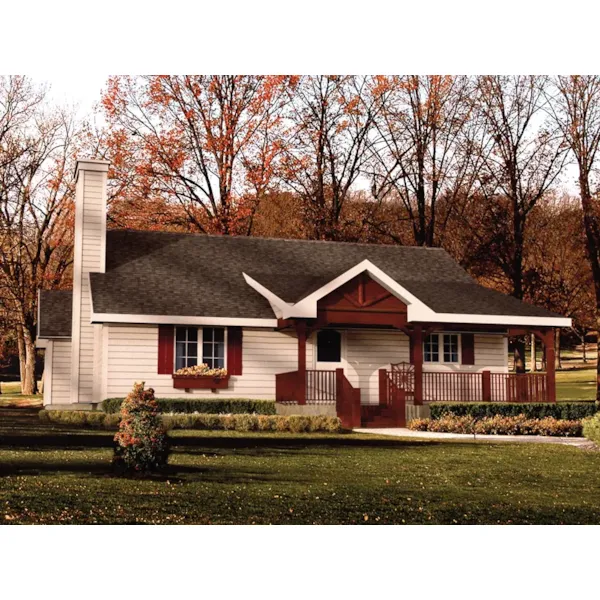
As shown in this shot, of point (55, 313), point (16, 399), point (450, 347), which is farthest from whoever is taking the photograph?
point (16, 399)

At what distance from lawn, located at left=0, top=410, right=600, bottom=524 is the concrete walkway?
134 centimetres

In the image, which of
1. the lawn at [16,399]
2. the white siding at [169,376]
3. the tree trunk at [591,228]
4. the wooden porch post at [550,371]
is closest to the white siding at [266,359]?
the white siding at [169,376]

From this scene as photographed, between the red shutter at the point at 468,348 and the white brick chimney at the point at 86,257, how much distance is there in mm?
7811

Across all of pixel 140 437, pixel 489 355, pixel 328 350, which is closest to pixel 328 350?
pixel 328 350

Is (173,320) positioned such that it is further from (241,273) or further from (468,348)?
(468,348)

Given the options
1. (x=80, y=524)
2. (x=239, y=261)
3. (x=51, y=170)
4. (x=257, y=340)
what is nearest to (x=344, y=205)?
(x=239, y=261)

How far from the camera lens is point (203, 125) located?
64.7 ft

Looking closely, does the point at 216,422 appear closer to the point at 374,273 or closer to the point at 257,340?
the point at 257,340

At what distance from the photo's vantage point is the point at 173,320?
17.3 m

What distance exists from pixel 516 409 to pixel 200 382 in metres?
6.08

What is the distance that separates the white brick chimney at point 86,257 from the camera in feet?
58.3

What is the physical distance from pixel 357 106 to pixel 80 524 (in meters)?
11.2

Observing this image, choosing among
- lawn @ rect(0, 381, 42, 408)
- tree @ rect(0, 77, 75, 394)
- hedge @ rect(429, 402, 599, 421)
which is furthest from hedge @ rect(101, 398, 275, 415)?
tree @ rect(0, 77, 75, 394)
